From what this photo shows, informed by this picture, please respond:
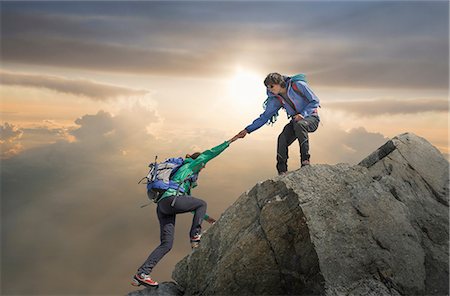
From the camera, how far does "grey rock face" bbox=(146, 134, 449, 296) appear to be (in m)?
9.18

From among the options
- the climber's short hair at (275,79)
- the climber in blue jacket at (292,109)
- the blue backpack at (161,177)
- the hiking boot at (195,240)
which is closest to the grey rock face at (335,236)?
the hiking boot at (195,240)

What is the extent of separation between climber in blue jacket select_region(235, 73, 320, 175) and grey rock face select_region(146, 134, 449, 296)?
965 mm

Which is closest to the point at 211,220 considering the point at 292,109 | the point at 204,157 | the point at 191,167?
the point at 191,167

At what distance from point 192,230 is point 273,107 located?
3.76 meters

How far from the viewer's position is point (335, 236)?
9344 millimetres

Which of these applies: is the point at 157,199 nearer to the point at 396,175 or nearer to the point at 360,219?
Result: the point at 360,219

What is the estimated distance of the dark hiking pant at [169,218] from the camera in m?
10.3

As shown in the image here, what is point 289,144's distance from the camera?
37.4 ft

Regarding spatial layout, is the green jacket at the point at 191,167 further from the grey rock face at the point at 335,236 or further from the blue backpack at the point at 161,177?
the grey rock face at the point at 335,236

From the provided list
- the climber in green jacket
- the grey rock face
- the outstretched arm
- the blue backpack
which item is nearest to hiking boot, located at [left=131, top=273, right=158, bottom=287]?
the climber in green jacket

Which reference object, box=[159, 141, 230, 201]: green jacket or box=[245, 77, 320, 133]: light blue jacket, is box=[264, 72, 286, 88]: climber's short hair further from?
box=[159, 141, 230, 201]: green jacket

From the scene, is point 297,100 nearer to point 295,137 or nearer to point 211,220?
point 295,137

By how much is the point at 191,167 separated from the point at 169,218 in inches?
51.9

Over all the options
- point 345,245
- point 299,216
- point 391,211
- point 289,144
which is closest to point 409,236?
point 391,211
